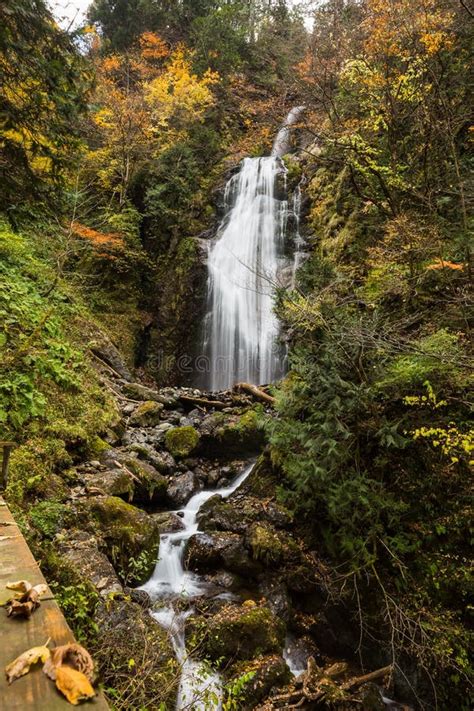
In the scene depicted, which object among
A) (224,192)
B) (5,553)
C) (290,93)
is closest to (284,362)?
(224,192)

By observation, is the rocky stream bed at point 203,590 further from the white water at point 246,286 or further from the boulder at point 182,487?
the white water at point 246,286

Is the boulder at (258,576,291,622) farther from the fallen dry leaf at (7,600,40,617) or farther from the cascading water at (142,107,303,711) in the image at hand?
the cascading water at (142,107,303,711)

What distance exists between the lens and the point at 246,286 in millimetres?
14500

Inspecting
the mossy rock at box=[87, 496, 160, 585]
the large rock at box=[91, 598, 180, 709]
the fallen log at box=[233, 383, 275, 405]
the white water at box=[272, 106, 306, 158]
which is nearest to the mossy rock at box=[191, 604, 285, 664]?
the large rock at box=[91, 598, 180, 709]

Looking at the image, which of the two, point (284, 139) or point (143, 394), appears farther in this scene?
point (284, 139)

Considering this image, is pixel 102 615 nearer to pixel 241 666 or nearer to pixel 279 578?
pixel 241 666

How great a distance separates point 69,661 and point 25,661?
128 millimetres

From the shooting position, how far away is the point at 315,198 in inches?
547

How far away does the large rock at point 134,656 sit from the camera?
8.36ft

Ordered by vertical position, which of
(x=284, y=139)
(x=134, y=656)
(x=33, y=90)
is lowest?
(x=134, y=656)

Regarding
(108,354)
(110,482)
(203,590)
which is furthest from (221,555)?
(108,354)

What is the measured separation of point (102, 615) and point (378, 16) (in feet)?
43.2

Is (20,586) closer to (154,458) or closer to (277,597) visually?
(277,597)

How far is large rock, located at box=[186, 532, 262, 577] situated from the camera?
5.16 meters
